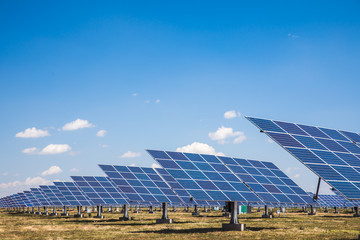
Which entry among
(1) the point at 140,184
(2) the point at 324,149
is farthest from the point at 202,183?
(1) the point at 140,184

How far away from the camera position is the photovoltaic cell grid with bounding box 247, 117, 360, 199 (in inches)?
852

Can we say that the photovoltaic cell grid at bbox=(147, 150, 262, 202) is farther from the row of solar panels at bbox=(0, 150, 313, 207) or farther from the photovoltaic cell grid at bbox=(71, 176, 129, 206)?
the photovoltaic cell grid at bbox=(71, 176, 129, 206)

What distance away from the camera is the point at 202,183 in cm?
3156

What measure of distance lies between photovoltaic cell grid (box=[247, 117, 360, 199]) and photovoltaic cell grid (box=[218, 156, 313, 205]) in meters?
6.69

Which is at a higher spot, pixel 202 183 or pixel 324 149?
pixel 324 149

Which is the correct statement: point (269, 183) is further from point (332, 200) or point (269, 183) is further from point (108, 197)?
point (332, 200)

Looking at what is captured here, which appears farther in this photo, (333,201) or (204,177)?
(333,201)

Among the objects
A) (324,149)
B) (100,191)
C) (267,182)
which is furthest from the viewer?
(100,191)

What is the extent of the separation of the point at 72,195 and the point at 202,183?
36.3m

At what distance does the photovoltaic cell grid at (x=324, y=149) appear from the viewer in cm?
2164

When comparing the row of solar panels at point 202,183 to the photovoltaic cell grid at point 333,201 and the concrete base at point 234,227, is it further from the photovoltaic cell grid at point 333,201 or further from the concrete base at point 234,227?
the photovoltaic cell grid at point 333,201

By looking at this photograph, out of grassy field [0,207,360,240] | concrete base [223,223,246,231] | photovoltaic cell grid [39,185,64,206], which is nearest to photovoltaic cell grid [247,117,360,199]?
grassy field [0,207,360,240]

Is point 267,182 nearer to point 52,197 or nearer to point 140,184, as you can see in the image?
point 140,184

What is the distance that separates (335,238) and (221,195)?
8.46m
